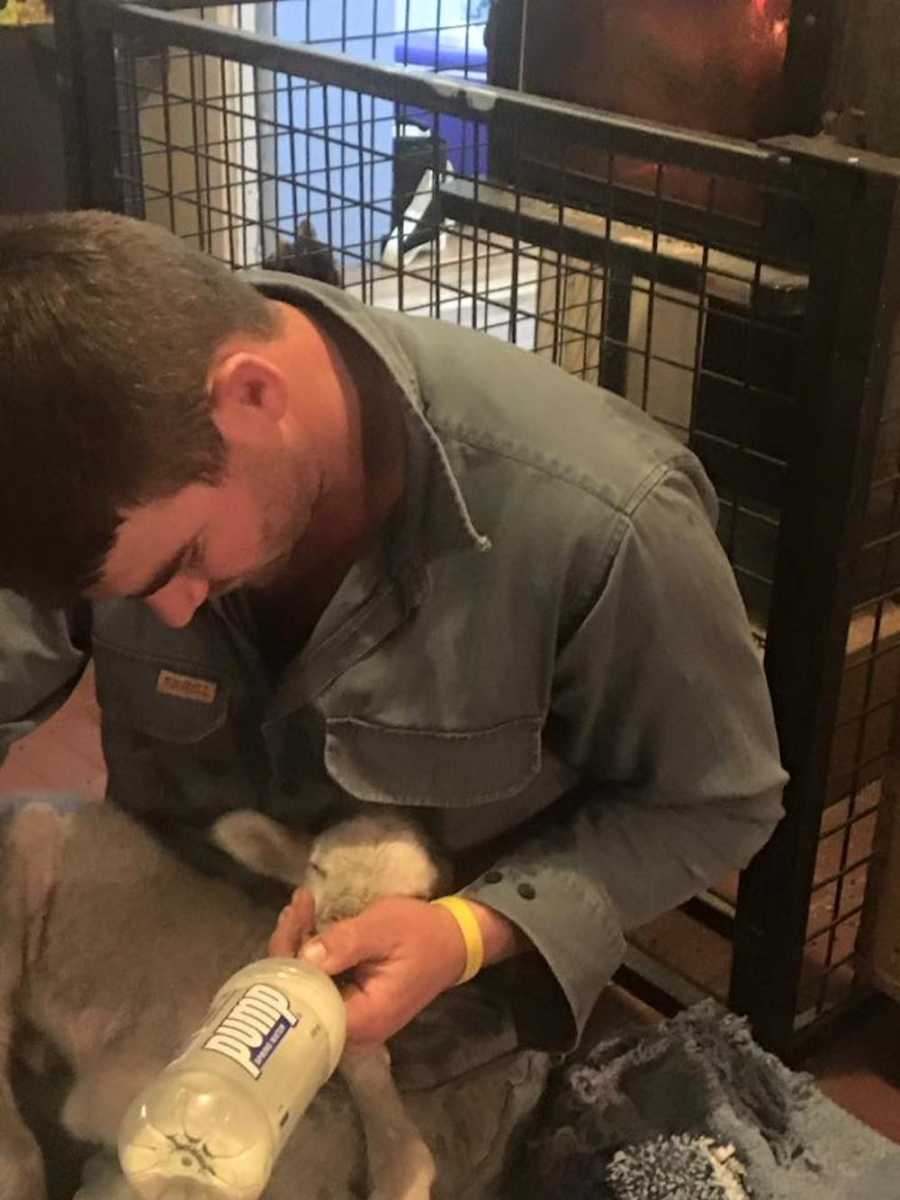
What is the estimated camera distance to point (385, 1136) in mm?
952

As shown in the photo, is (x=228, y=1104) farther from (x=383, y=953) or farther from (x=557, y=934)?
(x=557, y=934)

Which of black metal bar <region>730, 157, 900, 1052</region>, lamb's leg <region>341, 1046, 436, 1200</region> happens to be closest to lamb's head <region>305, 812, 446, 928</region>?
lamb's leg <region>341, 1046, 436, 1200</region>

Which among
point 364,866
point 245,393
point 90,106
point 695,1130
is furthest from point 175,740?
point 90,106

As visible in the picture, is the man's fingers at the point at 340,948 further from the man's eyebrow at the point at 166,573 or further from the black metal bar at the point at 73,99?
the black metal bar at the point at 73,99

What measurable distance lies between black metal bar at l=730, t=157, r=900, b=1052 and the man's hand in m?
0.38

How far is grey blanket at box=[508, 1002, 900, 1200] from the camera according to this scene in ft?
3.52

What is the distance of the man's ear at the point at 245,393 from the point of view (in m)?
0.81

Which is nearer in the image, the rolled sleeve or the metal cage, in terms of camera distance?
the rolled sleeve

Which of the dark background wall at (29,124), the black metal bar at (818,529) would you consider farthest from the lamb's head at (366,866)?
the dark background wall at (29,124)

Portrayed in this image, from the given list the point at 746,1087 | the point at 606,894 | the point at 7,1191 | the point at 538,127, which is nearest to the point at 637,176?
the point at 538,127

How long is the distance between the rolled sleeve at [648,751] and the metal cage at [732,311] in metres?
0.13

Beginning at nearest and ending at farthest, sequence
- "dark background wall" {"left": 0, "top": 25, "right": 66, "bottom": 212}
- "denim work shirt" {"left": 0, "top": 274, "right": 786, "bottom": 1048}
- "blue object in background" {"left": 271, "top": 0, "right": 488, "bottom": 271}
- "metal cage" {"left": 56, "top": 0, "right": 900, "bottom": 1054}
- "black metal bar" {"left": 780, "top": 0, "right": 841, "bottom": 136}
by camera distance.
Answer: "denim work shirt" {"left": 0, "top": 274, "right": 786, "bottom": 1048}, "metal cage" {"left": 56, "top": 0, "right": 900, "bottom": 1054}, "black metal bar" {"left": 780, "top": 0, "right": 841, "bottom": 136}, "blue object in background" {"left": 271, "top": 0, "right": 488, "bottom": 271}, "dark background wall" {"left": 0, "top": 25, "right": 66, "bottom": 212}

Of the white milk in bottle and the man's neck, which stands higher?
the man's neck

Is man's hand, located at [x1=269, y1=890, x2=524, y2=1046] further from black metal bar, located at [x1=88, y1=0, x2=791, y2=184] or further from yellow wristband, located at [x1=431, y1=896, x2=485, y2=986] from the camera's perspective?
black metal bar, located at [x1=88, y1=0, x2=791, y2=184]
